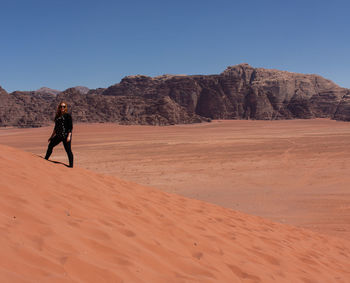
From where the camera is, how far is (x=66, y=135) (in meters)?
6.57

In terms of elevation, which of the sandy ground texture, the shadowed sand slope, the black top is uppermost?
the black top

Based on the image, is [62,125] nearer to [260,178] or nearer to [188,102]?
[260,178]

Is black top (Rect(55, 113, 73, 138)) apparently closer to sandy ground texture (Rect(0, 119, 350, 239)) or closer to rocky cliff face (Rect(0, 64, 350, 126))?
sandy ground texture (Rect(0, 119, 350, 239))

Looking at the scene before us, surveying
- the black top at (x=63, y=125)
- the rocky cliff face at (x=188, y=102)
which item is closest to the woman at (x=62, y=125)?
the black top at (x=63, y=125)

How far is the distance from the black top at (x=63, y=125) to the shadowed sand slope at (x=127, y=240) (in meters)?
0.71

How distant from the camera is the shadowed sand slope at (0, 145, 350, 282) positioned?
2588 mm

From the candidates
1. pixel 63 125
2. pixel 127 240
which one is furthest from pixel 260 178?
pixel 127 240

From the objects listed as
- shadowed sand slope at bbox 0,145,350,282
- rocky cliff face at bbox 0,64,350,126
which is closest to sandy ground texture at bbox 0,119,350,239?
shadowed sand slope at bbox 0,145,350,282

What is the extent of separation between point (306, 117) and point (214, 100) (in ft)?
79.9

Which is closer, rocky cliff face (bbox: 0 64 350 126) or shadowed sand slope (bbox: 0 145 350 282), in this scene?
shadowed sand slope (bbox: 0 145 350 282)

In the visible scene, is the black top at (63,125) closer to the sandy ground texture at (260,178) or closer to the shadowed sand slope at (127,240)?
the shadowed sand slope at (127,240)

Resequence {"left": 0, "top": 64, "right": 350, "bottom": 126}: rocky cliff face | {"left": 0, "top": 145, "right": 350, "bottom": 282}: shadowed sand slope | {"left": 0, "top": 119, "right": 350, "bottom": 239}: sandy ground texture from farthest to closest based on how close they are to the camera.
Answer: {"left": 0, "top": 64, "right": 350, "bottom": 126}: rocky cliff face < {"left": 0, "top": 119, "right": 350, "bottom": 239}: sandy ground texture < {"left": 0, "top": 145, "right": 350, "bottom": 282}: shadowed sand slope

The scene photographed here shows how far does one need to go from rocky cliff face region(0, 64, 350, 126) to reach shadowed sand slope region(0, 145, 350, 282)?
185 ft

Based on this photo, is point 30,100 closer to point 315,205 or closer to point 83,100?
point 83,100
